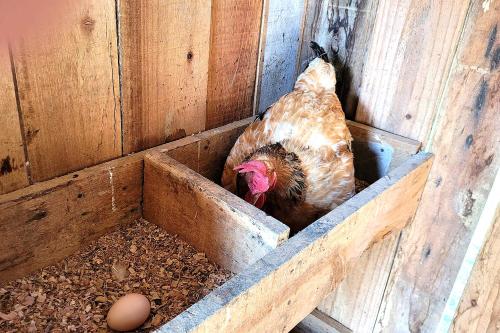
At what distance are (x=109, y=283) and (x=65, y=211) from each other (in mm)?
194

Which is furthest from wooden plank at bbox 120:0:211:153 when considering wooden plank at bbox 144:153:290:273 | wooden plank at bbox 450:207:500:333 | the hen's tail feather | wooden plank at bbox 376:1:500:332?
wooden plank at bbox 450:207:500:333

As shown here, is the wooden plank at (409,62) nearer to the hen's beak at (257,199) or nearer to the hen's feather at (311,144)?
the hen's feather at (311,144)

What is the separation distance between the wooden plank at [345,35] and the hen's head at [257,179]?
0.48m

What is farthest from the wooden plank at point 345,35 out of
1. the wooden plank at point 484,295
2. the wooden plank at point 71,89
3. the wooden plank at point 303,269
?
the wooden plank at point 71,89

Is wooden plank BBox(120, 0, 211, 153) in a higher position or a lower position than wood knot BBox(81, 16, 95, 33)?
lower

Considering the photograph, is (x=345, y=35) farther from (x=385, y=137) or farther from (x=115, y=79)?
(x=115, y=79)

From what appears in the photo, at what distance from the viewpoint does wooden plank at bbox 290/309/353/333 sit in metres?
1.69

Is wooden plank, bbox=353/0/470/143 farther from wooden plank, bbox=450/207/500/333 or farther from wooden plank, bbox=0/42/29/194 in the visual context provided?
wooden plank, bbox=0/42/29/194

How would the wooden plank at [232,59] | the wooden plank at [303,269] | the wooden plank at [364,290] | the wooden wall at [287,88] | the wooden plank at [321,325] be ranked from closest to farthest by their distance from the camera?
the wooden plank at [303,269] → the wooden wall at [287,88] → the wooden plank at [232,59] → the wooden plank at [364,290] → the wooden plank at [321,325]

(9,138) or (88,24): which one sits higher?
(88,24)

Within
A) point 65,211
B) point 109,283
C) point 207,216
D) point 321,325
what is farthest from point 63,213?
point 321,325

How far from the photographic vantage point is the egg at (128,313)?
84cm

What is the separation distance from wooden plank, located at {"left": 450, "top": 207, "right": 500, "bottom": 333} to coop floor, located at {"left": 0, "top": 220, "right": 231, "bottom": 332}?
0.84 meters

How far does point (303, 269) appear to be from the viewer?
→ 2.73 ft
